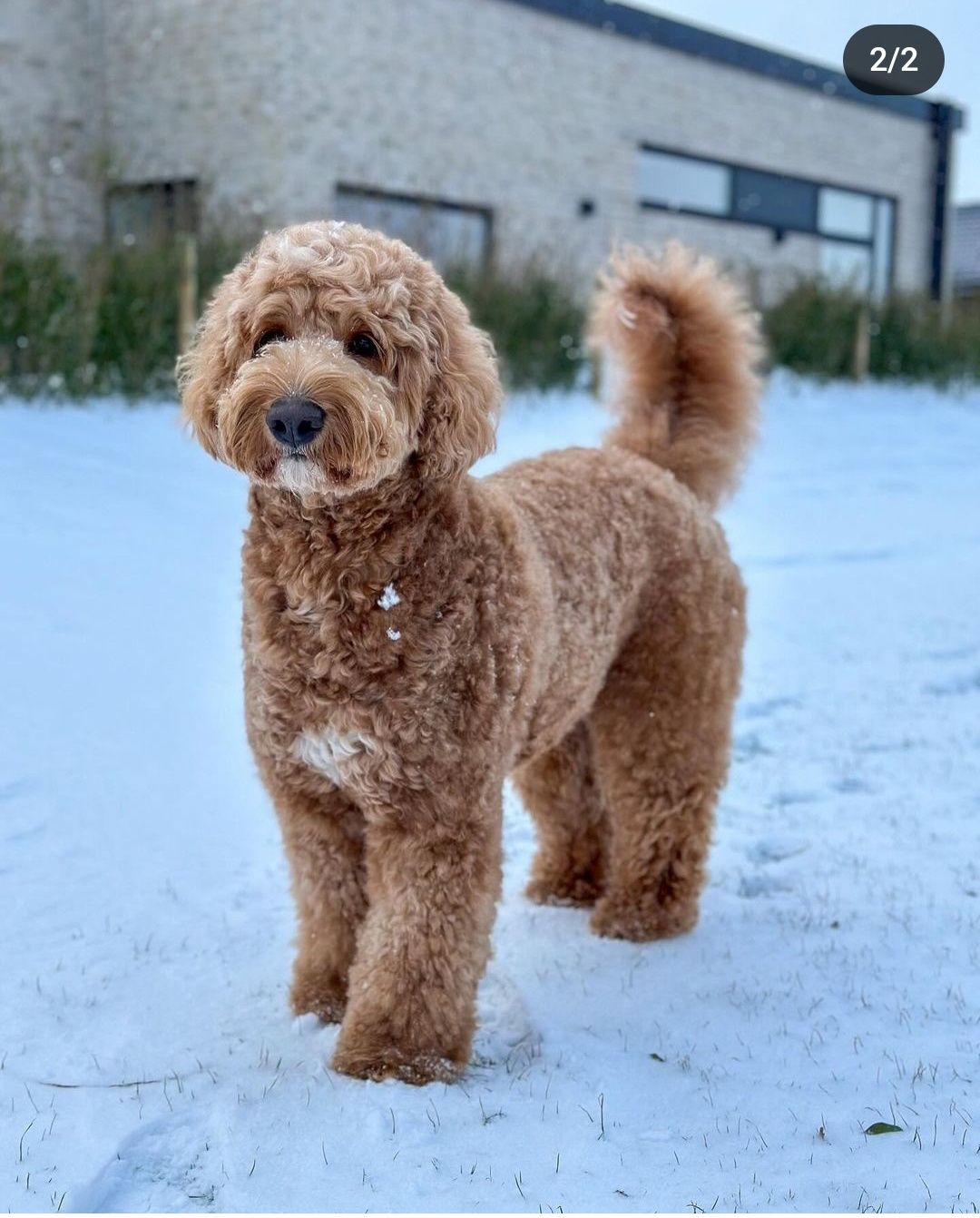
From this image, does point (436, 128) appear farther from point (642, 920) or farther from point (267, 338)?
point (267, 338)

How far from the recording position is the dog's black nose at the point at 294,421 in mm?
2514

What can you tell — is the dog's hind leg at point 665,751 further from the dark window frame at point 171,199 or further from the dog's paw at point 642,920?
the dark window frame at point 171,199

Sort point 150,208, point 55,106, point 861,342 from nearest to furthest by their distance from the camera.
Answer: point 55,106 → point 150,208 → point 861,342

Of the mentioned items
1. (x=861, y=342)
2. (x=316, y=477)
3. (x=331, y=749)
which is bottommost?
(x=331, y=749)

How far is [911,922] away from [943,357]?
52.6 ft

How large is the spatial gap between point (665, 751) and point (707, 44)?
16552 millimetres

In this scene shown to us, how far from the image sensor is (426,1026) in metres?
2.91

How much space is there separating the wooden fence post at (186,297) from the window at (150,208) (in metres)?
2.85

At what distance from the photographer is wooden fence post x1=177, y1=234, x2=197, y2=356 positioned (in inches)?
395

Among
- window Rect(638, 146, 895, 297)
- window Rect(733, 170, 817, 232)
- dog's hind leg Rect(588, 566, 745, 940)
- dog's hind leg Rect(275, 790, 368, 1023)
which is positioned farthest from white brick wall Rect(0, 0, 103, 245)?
dog's hind leg Rect(275, 790, 368, 1023)

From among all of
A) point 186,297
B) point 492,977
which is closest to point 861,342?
point 186,297

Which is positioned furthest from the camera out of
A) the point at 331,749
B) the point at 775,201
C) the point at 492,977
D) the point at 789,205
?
the point at 789,205

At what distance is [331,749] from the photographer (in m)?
2.85

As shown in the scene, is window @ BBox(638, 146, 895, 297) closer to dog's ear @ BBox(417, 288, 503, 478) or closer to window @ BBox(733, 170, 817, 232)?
window @ BBox(733, 170, 817, 232)
